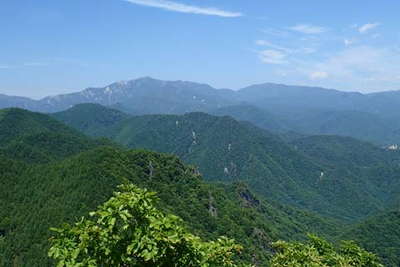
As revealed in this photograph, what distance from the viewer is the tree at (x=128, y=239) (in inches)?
537

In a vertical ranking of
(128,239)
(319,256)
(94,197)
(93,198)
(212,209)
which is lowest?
(212,209)

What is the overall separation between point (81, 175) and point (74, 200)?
537 inches

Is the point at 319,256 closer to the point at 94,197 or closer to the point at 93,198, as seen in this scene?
the point at 93,198

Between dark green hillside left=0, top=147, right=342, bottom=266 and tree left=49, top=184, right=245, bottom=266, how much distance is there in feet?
336

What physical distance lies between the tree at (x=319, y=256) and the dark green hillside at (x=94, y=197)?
92.2 m

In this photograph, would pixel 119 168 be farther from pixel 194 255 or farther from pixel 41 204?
pixel 194 255

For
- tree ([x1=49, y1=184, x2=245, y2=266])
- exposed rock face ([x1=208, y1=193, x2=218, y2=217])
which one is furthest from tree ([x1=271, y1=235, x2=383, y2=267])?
exposed rock face ([x1=208, y1=193, x2=218, y2=217])

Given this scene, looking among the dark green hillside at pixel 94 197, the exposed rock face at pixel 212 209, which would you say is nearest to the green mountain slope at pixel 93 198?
the dark green hillside at pixel 94 197

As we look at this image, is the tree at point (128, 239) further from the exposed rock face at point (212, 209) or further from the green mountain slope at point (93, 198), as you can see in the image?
the exposed rock face at point (212, 209)

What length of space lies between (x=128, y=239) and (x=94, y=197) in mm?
117064

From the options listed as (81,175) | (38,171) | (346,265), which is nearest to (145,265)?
(346,265)

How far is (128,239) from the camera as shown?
14.2 metres

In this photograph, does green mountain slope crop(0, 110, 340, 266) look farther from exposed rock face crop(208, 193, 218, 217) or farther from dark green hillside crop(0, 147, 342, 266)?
exposed rock face crop(208, 193, 218, 217)

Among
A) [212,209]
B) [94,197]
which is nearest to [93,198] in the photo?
[94,197]
